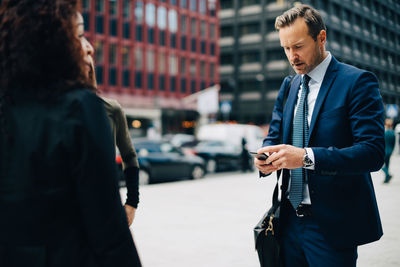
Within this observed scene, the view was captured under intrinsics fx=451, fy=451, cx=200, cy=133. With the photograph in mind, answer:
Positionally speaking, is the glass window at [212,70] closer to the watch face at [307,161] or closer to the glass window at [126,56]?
the glass window at [126,56]

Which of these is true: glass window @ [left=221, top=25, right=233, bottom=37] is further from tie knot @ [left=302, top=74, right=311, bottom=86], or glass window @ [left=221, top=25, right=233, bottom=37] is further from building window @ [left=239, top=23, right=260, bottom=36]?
tie knot @ [left=302, top=74, right=311, bottom=86]

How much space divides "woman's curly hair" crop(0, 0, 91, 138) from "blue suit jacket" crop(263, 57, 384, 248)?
1140 millimetres

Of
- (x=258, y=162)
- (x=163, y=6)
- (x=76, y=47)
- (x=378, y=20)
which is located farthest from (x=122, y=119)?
(x=163, y=6)

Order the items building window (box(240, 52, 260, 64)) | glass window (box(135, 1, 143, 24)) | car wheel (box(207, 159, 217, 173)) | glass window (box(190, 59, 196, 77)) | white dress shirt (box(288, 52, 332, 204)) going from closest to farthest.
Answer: white dress shirt (box(288, 52, 332, 204)) < car wheel (box(207, 159, 217, 173)) < glass window (box(135, 1, 143, 24)) < glass window (box(190, 59, 196, 77)) < building window (box(240, 52, 260, 64))

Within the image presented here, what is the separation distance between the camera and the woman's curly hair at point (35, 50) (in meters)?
1.40

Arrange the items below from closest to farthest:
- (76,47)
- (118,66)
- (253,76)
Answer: (76,47)
(118,66)
(253,76)

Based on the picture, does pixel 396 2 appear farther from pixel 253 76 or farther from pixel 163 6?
pixel 253 76

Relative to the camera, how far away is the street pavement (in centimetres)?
516

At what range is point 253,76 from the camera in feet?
180

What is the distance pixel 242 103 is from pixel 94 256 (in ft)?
177

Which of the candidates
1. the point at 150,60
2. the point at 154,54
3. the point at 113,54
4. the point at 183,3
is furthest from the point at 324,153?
the point at 183,3

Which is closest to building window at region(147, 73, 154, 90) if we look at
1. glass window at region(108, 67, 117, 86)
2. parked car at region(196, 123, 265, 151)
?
glass window at region(108, 67, 117, 86)

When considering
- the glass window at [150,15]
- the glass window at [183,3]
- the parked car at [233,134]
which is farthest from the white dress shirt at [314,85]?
the glass window at [183,3]

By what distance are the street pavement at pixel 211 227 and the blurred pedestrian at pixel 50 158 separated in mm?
3789
